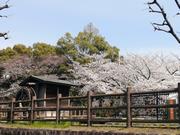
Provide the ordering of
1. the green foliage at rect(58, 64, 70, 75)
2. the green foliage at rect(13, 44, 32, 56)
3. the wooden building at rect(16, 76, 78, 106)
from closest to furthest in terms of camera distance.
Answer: the wooden building at rect(16, 76, 78, 106) → the green foliage at rect(58, 64, 70, 75) → the green foliage at rect(13, 44, 32, 56)

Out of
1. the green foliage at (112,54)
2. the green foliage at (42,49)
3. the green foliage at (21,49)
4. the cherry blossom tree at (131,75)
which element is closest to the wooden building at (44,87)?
the cherry blossom tree at (131,75)

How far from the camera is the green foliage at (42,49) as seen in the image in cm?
4469

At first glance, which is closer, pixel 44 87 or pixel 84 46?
pixel 44 87

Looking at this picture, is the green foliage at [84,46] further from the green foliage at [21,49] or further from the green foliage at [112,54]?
the green foliage at [21,49]

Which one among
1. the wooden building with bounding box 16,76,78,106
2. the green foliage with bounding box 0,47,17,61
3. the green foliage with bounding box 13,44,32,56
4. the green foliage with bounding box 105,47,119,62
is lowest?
the wooden building with bounding box 16,76,78,106

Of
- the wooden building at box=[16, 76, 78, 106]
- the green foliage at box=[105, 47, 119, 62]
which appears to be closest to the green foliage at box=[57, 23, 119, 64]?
the green foliage at box=[105, 47, 119, 62]

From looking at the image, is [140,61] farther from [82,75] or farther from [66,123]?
[66,123]

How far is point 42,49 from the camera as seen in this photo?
45469 mm

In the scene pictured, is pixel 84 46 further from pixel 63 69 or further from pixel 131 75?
pixel 131 75

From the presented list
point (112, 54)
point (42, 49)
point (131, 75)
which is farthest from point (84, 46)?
point (131, 75)

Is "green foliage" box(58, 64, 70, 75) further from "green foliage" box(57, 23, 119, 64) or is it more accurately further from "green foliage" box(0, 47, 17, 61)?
"green foliage" box(0, 47, 17, 61)

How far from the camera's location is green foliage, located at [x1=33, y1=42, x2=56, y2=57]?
44688mm

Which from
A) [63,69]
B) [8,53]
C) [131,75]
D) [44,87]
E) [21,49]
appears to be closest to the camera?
[44,87]

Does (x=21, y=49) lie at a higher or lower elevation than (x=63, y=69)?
higher
